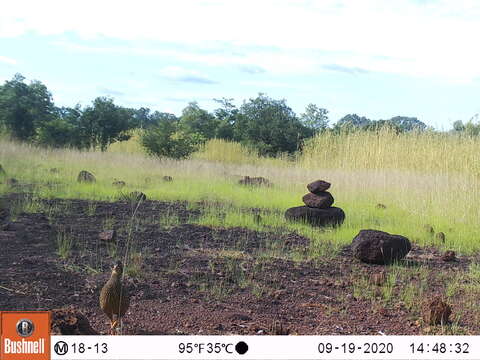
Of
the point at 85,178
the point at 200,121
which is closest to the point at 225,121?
the point at 200,121

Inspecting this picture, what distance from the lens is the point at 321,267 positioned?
5125mm

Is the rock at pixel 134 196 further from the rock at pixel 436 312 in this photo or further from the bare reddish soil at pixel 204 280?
the rock at pixel 436 312

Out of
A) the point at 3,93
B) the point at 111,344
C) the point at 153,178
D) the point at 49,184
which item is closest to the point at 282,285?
the point at 111,344

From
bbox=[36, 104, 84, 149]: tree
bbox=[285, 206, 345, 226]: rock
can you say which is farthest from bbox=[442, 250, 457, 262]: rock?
bbox=[36, 104, 84, 149]: tree

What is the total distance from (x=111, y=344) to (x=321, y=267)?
3.20 meters

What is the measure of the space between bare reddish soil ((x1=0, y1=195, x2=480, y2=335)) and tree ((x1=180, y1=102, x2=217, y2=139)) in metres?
16.9

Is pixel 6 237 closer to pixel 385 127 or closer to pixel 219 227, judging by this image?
pixel 219 227

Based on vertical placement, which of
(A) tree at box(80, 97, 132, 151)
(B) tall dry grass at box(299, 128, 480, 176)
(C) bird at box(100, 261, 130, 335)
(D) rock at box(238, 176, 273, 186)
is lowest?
(C) bird at box(100, 261, 130, 335)

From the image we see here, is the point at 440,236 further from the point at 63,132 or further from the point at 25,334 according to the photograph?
the point at 63,132

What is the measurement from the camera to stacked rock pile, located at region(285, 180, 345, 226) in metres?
7.43

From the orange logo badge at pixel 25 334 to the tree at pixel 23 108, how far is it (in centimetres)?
1897

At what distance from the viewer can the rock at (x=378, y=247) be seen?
5.29m

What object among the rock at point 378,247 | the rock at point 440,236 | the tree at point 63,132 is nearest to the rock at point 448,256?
the rock at point 378,247

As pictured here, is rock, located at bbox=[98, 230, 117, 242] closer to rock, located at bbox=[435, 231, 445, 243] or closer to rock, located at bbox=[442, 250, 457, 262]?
rock, located at bbox=[442, 250, 457, 262]
